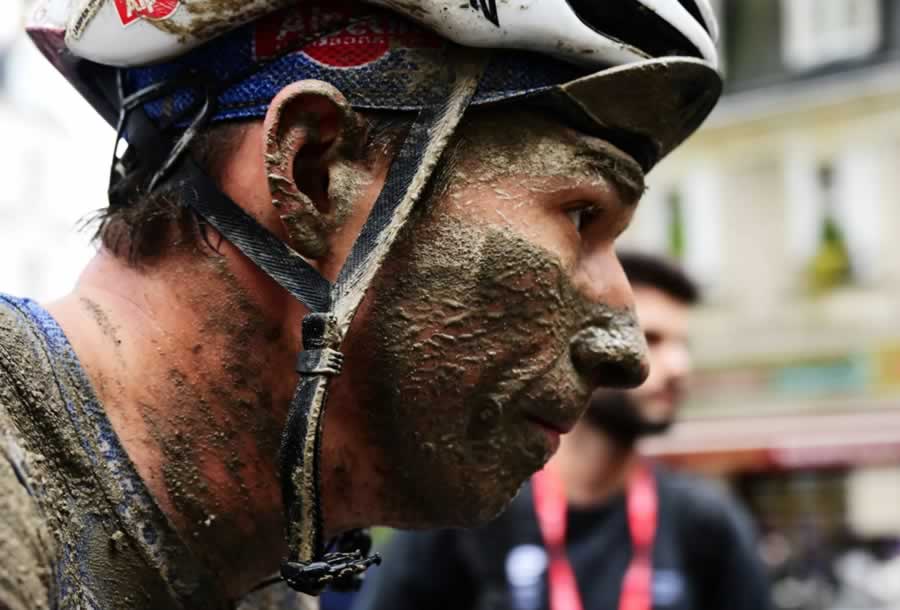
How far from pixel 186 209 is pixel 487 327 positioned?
17.0 inches

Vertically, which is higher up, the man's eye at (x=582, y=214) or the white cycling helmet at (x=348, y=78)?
the white cycling helmet at (x=348, y=78)

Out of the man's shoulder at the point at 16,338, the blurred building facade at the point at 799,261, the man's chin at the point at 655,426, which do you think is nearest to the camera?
the man's shoulder at the point at 16,338

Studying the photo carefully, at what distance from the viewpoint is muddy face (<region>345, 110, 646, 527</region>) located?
1.66 meters

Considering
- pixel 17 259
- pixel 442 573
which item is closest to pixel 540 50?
pixel 442 573

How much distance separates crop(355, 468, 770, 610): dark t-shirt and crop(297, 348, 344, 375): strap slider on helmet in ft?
7.89

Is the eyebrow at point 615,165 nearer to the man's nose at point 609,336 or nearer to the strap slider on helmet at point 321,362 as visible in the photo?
the man's nose at point 609,336

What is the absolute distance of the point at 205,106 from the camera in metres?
1.75

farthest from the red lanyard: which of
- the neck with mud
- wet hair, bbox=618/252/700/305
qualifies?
the neck with mud

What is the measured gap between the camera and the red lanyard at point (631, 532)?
3812mm

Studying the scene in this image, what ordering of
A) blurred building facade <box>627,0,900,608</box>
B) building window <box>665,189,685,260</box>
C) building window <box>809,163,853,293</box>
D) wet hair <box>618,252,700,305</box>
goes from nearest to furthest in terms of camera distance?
wet hair <box>618,252,700,305</box>, blurred building facade <box>627,0,900,608</box>, building window <box>809,163,853,293</box>, building window <box>665,189,685,260</box>

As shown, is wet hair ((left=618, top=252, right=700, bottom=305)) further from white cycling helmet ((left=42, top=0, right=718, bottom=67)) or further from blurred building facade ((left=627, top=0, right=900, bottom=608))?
blurred building facade ((left=627, top=0, right=900, bottom=608))

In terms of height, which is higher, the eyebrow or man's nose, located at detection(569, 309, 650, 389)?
the eyebrow

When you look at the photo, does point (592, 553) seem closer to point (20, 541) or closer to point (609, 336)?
point (609, 336)

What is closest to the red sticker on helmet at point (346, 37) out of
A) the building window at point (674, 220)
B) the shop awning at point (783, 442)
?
the shop awning at point (783, 442)
